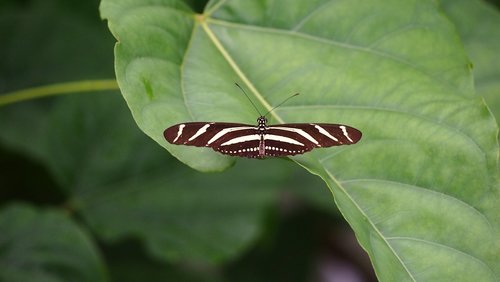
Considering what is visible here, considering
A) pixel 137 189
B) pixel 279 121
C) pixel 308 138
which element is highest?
pixel 137 189

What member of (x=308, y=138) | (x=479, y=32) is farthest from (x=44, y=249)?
(x=479, y=32)

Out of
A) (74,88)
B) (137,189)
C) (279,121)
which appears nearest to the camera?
(279,121)

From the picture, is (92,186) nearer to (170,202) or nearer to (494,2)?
(170,202)

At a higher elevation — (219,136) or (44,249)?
(44,249)

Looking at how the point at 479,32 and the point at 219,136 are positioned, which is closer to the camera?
the point at 219,136

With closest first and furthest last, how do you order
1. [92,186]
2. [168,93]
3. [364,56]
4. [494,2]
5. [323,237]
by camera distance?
[168,93] → [364,56] → [92,186] → [494,2] → [323,237]

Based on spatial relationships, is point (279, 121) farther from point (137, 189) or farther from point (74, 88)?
point (137, 189)

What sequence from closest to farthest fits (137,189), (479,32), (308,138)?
1. (308,138)
2. (479,32)
3. (137,189)

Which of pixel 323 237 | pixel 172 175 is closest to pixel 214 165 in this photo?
pixel 172 175
